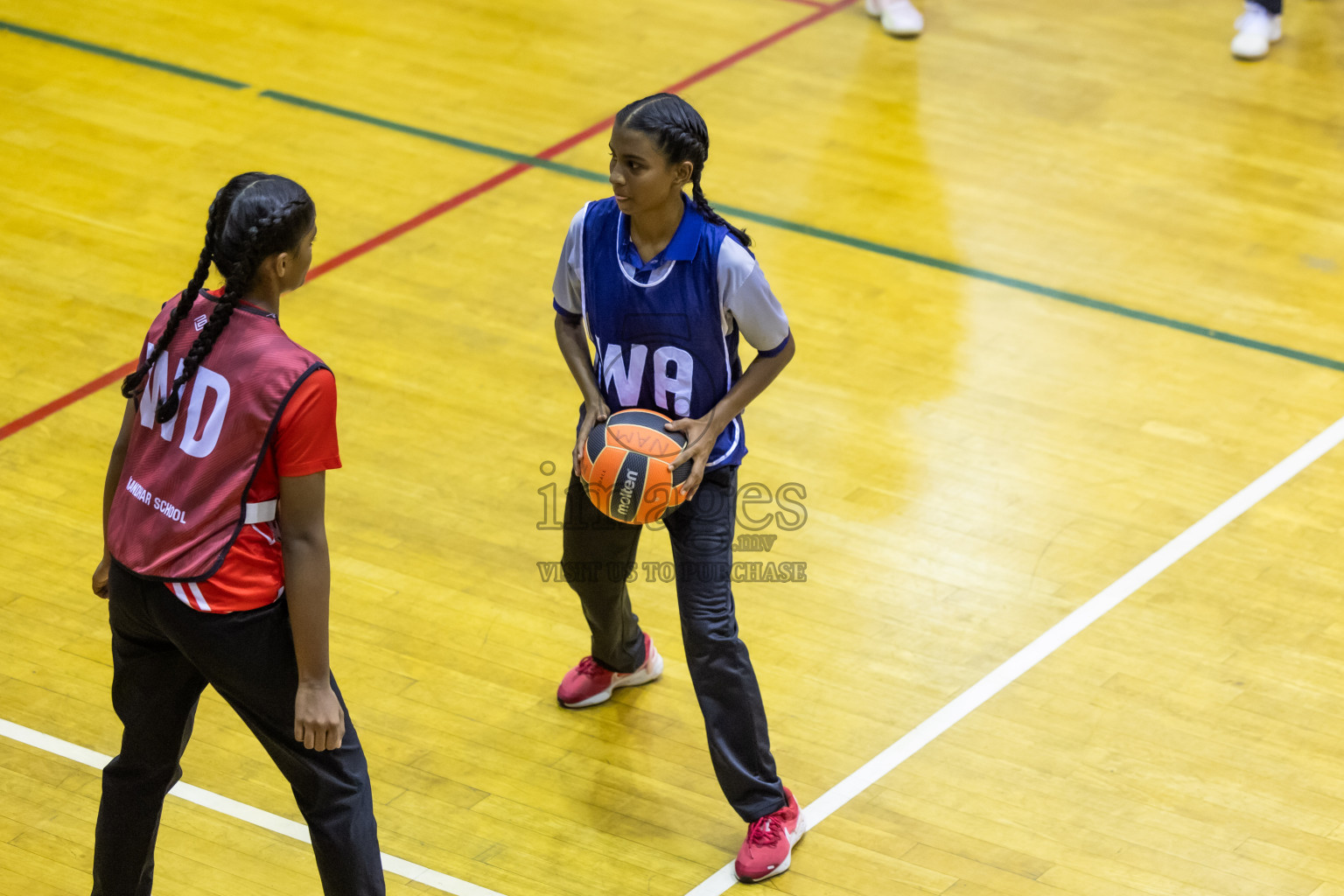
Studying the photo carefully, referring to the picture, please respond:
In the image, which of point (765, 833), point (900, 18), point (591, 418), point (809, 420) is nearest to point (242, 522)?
point (591, 418)

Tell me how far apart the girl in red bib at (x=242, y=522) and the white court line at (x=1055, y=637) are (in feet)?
3.71

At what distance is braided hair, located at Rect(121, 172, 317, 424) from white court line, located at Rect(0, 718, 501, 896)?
1408 mm

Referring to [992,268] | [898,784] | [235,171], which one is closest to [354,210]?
[235,171]

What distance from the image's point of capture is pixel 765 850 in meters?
3.93

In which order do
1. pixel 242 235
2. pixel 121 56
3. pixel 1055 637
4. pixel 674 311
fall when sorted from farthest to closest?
pixel 121 56 → pixel 1055 637 → pixel 674 311 → pixel 242 235

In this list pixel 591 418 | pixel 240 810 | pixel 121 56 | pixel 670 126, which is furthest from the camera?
pixel 121 56

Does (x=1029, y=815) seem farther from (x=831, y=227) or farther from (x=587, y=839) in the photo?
(x=831, y=227)

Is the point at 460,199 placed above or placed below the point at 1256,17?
below

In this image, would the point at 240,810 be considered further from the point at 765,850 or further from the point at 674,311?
the point at 674,311

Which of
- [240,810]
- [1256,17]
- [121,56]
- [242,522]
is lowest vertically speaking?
[240,810]

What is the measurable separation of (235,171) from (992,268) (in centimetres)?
332

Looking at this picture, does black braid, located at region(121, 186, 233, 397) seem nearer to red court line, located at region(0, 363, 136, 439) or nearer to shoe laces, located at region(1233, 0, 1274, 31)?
red court line, located at region(0, 363, 136, 439)

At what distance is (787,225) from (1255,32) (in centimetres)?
333

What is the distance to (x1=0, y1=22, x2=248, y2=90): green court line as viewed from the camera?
326 inches
